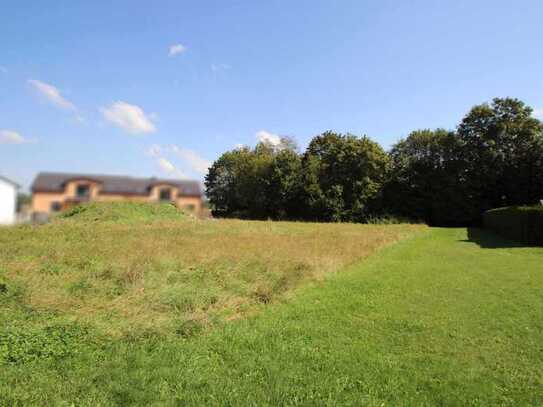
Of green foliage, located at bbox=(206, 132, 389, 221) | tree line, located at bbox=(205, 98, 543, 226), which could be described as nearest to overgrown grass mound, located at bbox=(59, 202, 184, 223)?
tree line, located at bbox=(205, 98, 543, 226)

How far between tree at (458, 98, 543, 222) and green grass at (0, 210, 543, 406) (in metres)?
40.5

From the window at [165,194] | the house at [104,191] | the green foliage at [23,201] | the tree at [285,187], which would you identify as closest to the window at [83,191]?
the house at [104,191]

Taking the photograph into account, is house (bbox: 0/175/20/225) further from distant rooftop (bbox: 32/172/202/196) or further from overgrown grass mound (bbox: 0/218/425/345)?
overgrown grass mound (bbox: 0/218/425/345)

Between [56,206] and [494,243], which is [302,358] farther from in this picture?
[494,243]

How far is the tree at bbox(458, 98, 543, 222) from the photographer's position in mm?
40812

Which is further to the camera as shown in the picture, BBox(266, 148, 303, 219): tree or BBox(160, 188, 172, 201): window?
BBox(266, 148, 303, 219): tree

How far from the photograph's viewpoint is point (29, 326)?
16.9 ft

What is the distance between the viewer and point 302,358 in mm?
4922

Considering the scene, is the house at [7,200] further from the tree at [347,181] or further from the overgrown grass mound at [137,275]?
the tree at [347,181]

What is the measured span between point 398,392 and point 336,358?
100 centimetres

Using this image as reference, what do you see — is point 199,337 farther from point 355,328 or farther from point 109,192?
point 109,192

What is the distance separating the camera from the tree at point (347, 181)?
4644 cm

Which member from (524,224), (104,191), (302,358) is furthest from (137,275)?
(524,224)

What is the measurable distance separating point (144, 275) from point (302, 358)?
484 centimetres
